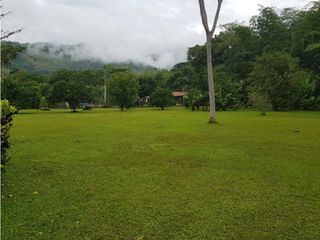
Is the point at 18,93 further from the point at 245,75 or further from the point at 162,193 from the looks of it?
the point at 162,193

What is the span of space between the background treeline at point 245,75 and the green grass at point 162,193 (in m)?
17.6

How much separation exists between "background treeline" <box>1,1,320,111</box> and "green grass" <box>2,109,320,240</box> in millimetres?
17582

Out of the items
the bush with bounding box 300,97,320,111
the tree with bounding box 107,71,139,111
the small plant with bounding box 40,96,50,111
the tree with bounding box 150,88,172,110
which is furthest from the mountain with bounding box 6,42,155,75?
the bush with bounding box 300,97,320,111

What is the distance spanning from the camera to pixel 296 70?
3559cm

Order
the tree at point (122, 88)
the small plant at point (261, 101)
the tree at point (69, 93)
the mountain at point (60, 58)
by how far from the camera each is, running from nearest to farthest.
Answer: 1. the small plant at point (261, 101)
2. the tree at point (69, 93)
3. the tree at point (122, 88)
4. the mountain at point (60, 58)

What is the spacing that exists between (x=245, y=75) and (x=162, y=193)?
51.6 m

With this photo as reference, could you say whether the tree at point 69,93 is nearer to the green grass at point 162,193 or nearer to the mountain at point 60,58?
the green grass at point 162,193

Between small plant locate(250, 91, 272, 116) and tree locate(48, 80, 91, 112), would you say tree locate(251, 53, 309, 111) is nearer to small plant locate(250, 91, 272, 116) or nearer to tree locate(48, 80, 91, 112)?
small plant locate(250, 91, 272, 116)

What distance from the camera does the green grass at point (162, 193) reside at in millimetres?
4141

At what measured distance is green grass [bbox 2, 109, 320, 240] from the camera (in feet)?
13.6

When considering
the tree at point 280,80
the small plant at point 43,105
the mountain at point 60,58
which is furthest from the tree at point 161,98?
the mountain at point 60,58

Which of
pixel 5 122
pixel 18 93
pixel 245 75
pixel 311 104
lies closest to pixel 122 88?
pixel 18 93

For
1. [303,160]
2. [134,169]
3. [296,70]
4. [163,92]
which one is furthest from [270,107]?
[134,169]

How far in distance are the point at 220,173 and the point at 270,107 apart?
99.2 feet
